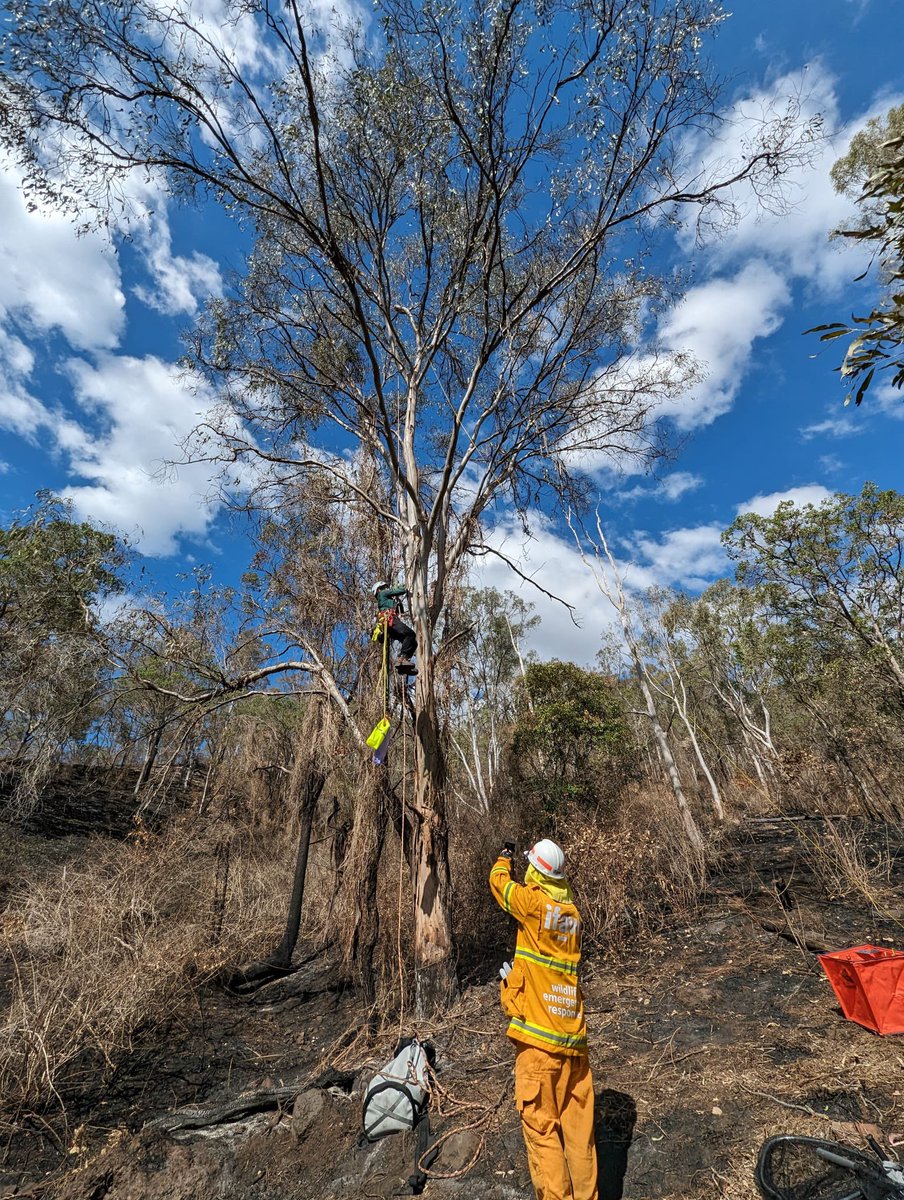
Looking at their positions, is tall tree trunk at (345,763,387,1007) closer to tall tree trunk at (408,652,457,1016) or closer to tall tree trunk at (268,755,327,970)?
tall tree trunk at (408,652,457,1016)

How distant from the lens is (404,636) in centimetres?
582

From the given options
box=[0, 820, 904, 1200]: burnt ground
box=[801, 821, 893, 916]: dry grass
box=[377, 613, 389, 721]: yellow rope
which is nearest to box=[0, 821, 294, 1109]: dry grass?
box=[0, 820, 904, 1200]: burnt ground

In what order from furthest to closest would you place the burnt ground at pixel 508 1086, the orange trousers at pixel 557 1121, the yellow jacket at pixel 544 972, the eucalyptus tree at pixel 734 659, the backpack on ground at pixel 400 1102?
the eucalyptus tree at pixel 734 659 < the backpack on ground at pixel 400 1102 < the burnt ground at pixel 508 1086 < the yellow jacket at pixel 544 972 < the orange trousers at pixel 557 1121

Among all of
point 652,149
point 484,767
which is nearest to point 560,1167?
point 652,149

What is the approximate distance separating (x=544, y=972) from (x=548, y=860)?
0.54 m

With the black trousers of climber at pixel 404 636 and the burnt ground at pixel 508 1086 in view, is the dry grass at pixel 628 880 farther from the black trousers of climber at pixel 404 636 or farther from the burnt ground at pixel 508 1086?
the black trousers of climber at pixel 404 636

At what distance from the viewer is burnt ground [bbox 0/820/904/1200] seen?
298cm

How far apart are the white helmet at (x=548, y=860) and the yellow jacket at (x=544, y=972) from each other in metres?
0.07

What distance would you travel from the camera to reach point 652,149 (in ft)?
18.6

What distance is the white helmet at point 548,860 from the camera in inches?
122

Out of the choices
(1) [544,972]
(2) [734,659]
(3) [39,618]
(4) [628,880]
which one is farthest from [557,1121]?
(2) [734,659]

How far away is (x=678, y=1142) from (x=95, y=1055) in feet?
17.4

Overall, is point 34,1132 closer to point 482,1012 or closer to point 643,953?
point 482,1012

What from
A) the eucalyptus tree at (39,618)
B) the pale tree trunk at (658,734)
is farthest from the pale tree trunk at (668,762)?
the eucalyptus tree at (39,618)
